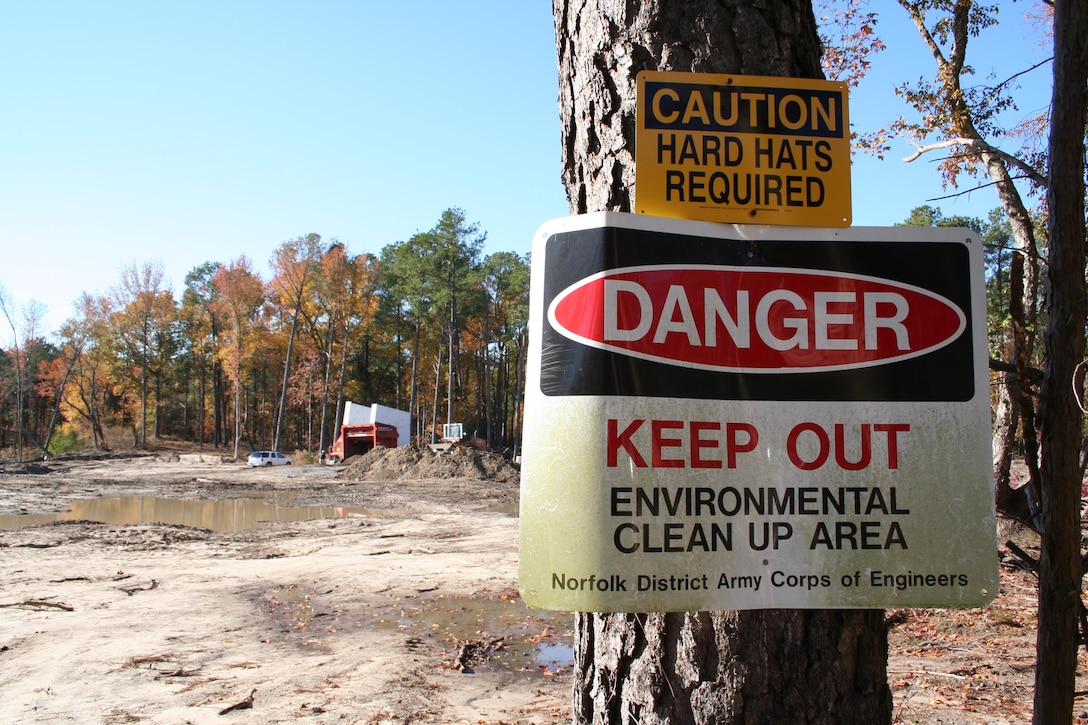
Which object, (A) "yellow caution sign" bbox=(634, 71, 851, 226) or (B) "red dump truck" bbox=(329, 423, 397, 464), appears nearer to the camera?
(A) "yellow caution sign" bbox=(634, 71, 851, 226)

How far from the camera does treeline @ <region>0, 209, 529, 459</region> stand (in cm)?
5303

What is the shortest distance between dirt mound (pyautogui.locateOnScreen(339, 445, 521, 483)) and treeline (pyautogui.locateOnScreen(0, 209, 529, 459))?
1261cm

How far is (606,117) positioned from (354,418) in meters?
45.2

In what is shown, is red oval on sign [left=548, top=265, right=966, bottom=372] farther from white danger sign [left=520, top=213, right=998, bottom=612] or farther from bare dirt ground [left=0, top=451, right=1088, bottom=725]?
bare dirt ground [left=0, top=451, right=1088, bottom=725]

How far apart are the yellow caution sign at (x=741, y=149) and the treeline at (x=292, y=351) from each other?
48.7 m

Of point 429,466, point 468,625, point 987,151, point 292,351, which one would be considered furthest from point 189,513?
point 292,351

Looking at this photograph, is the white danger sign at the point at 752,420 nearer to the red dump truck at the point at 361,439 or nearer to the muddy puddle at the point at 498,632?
the muddy puddle at the point at 498,632

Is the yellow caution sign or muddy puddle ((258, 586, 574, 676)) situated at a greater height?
the yellow caution sign

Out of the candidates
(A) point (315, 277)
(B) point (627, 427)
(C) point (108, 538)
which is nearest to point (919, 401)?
(B) point (627, 427)

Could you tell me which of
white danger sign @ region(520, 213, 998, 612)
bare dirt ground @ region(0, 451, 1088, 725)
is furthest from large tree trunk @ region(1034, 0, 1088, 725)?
bare dirt ground @ region(0, 451, 1088, 725)

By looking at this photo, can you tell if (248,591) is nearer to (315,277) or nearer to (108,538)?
(108,538)

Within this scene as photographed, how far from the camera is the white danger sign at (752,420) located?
1.54 m

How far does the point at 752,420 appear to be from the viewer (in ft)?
5.18

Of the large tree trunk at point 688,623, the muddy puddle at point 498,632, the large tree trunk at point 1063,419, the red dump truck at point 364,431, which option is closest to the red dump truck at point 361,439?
the red dump truck at point 364,431
